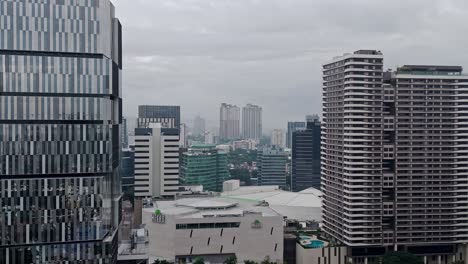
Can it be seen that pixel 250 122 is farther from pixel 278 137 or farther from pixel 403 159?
pixel 403 159

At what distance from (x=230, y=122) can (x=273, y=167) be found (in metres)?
73.7

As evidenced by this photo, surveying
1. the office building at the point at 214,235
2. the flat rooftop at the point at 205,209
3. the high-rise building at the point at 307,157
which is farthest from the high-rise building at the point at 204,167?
the office building at the point at 214,235

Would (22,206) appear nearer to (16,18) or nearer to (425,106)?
(16,18)

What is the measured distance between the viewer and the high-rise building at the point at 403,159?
40594 mm

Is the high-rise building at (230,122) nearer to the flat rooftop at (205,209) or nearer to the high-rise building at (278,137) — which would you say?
the high-rise building at (278,137)

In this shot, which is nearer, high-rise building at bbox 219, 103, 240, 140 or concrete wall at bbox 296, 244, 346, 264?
concrete wall at bbox 296, 244, 346, 264

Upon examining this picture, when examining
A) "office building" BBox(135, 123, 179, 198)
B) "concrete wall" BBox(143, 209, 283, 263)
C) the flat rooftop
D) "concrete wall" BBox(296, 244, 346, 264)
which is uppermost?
"office building" BBox(135, 123, 179, 198)

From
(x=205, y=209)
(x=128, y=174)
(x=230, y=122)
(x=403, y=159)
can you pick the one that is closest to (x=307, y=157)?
(x=128, y=174)

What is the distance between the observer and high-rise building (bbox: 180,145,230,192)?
76.2 metres

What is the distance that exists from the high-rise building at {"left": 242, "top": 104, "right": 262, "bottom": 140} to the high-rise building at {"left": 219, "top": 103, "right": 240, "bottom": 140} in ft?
7.30


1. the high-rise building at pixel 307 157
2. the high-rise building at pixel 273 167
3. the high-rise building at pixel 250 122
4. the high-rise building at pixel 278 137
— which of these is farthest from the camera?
the high-rise building at pixel 250 122

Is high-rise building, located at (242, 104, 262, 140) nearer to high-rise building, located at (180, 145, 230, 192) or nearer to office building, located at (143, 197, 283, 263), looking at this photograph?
high-rise building, located at (180, 145, 230, 192)

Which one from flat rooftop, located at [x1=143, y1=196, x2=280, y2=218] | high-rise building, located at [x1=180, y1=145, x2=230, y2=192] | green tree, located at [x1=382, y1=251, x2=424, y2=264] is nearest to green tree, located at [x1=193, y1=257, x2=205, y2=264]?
flat rooftop, located at [x1=143, y1=196, x2=280, y2=218]

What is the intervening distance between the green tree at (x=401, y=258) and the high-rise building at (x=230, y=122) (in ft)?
A: 427
